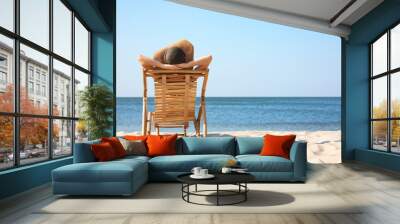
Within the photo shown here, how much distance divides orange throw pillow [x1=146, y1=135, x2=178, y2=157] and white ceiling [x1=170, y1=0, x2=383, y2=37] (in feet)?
11.4

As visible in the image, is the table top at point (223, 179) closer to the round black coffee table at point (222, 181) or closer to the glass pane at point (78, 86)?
the round black coffee table at point (222, 181)

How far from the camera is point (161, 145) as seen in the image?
6.41 meters

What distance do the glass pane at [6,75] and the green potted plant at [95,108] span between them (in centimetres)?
235

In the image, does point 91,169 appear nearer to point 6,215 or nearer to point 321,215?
point 6,215

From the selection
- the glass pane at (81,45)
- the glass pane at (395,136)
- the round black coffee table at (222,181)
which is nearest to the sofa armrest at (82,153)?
the round black coffee table at (222,181)

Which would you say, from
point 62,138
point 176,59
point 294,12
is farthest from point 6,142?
point 294,12

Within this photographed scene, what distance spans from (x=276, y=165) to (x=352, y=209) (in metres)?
1.74

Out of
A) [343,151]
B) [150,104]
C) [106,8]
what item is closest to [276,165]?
[343,151]

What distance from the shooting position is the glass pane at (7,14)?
4723 millimetres

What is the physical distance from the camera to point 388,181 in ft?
19.7

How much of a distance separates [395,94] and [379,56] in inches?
45.3

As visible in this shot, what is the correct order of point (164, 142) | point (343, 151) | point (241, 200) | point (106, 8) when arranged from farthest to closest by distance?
point (343, 151)
point (106, 8)
point (164, 142)
point (241, 200)

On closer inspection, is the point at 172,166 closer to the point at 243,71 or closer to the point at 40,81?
the point at 40,81

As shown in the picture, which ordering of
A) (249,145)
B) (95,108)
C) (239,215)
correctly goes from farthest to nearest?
1. (95,108)
2. (249,145)
3. (239,215)
